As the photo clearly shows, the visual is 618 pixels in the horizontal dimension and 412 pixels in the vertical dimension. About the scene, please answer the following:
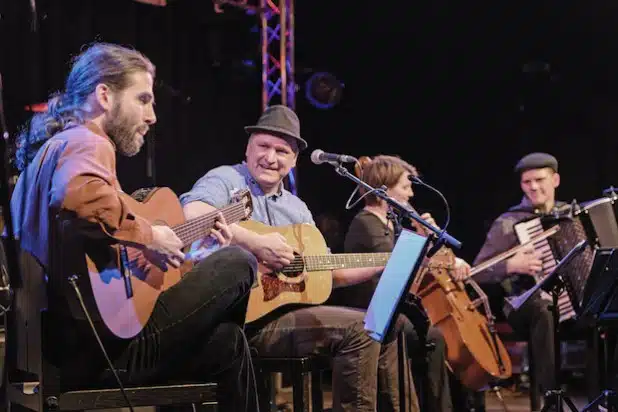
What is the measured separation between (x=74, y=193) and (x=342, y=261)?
2.09 metres

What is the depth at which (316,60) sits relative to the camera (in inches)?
344

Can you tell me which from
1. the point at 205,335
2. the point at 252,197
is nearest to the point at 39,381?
the point at 205,335

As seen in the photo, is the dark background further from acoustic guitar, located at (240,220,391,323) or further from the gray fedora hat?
acoustic guitar, located at (240,220,391,323)

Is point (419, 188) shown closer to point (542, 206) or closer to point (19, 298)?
point (542, 206)

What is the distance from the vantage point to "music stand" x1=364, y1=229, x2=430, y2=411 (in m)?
3.23

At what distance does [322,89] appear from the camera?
7777mm

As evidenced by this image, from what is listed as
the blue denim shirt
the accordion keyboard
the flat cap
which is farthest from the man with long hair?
the flat cap

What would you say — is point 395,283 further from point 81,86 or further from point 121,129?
point 81,86

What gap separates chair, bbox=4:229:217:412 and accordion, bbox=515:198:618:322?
3043 millimetres

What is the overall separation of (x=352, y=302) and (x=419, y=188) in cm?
358

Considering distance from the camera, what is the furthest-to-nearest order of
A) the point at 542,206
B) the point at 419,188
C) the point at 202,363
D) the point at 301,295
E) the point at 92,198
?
the point at 419,188 → the point at 542,206 → the point at 301,295 → the point at 202,363 → the point at 92,198

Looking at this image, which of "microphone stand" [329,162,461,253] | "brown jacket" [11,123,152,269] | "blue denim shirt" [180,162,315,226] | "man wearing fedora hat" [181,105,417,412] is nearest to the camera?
"brown jacket" [11,123,152,269]

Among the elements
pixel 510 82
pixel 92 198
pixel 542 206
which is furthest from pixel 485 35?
pixel 92 198

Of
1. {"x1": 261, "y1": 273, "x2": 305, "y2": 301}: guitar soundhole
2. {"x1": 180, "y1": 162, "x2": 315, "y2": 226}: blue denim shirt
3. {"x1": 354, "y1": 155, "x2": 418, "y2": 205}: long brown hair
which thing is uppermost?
{"x1": 354, "y1": 155, "x2": 418, "y2": 205}: long brown hair
